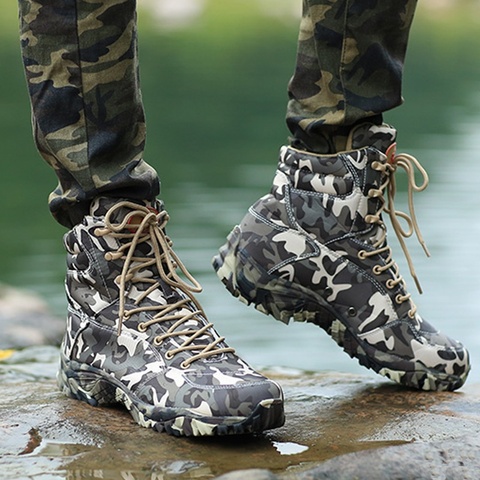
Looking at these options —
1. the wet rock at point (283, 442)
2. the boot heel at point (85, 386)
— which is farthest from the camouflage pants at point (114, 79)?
the wet rock at point (283, 442)

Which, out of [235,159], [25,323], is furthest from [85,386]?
[235,159]

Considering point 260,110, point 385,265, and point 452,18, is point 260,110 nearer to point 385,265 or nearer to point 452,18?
point 385,265

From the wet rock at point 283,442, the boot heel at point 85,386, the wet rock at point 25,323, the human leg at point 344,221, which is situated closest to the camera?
the wet rock at point 283,442

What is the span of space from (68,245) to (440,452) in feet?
2.54

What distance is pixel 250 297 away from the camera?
227cm

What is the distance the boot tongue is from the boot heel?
0.63m

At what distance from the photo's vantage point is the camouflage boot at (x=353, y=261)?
2166 mm

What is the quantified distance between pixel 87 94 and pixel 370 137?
0.55m

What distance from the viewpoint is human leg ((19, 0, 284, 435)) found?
190 centimetres

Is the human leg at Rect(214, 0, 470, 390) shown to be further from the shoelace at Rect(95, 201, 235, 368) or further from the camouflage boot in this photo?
the shoelace at Rect(95, 201, 235, 368)

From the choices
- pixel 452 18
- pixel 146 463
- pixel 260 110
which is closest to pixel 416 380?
pixel 146 463

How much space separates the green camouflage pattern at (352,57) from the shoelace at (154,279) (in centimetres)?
36

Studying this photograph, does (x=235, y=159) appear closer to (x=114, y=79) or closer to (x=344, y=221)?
(x=344, y=221)

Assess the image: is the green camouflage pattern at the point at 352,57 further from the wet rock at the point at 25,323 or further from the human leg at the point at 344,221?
Result: the wet rock at the point at 25,323
